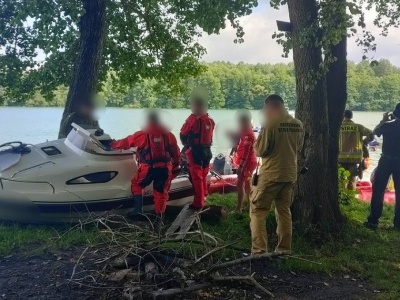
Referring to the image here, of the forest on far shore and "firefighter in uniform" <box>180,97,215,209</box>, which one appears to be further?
the forest on far shore

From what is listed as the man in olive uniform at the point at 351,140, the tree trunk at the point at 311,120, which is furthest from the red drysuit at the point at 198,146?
the man in olive uniform at the point at 351,140

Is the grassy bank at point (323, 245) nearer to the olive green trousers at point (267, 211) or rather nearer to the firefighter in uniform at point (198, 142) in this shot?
the olive green trousers at point (267, 211)

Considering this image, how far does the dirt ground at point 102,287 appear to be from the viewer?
4.40 metres

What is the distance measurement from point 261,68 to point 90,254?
13.9m

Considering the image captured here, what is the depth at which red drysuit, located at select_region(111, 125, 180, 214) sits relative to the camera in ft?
22.4

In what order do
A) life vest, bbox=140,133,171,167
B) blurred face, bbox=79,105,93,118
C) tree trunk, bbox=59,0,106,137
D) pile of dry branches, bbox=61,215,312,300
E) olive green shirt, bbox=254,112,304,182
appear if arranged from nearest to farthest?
pile of dry branches, bbox=61,215,312,300 → olive green shirt, bbox=254,112,304,182 → life vest, bbox=140,133,171,167 → blurred face, bbox=79,105,93,118 → tree trunk, bbox=59,0,106,137

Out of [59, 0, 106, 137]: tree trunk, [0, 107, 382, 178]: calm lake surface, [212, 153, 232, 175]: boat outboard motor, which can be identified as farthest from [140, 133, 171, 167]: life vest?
[212, 153, 232, 175]: boat outboard motor

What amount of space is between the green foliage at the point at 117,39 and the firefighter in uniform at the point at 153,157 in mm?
3366

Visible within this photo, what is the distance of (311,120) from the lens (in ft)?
22.0

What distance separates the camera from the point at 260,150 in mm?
5602

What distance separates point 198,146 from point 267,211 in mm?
2014

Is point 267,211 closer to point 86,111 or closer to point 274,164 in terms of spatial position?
point 274,164

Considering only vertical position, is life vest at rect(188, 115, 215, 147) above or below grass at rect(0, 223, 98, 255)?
above

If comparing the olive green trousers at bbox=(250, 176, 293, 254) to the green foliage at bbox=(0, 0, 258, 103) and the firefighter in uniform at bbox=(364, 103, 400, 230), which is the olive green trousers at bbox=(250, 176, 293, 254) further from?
the green foliage at bbox=(0, 0, 258, 103)
